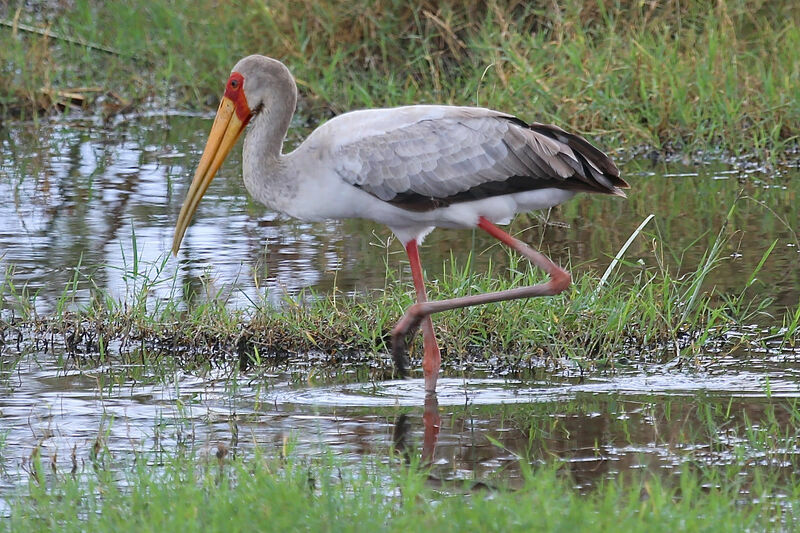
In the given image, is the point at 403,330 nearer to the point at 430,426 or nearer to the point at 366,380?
the point at 366,380

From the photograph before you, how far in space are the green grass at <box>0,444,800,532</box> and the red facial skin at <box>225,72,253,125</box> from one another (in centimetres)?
195

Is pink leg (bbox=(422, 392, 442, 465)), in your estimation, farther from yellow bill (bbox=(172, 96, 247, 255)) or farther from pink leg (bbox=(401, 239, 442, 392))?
yellow bill (bbox=(172, 96, 247, 255))

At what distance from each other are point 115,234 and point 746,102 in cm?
386

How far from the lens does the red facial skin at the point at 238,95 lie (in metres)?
5.68

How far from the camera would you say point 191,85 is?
11039 millimetres

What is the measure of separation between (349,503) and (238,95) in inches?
98.3

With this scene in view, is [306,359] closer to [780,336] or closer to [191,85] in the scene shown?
[780,336]

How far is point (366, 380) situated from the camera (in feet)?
17.7

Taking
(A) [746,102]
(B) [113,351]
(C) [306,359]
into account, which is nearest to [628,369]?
(C) [306,359]

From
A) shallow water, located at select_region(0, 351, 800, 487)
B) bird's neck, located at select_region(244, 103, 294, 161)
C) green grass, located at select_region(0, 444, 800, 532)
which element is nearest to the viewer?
green grass, located at select_region(0, 444, 800, 532)

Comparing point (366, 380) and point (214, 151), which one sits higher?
point (214, 151)

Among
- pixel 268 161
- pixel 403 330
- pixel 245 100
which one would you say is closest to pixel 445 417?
pixel 403 330

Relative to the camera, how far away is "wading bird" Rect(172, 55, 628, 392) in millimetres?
5320

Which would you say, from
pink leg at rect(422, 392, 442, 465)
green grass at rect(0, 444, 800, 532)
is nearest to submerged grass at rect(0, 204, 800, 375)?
pink leg at rect(422, 392, 442, 465)
